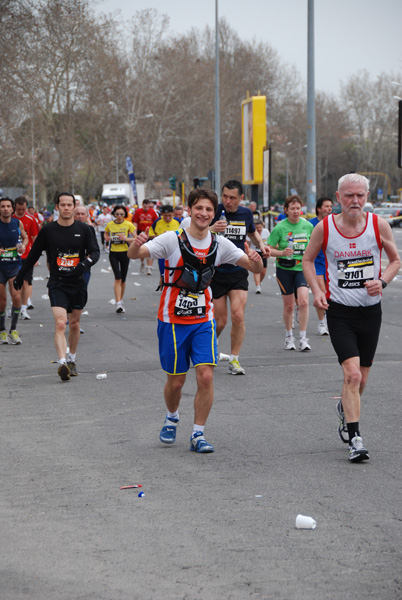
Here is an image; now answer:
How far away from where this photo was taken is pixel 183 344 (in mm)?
6410

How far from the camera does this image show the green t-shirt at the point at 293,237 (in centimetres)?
1160

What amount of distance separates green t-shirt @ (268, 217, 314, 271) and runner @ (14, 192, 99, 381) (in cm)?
262

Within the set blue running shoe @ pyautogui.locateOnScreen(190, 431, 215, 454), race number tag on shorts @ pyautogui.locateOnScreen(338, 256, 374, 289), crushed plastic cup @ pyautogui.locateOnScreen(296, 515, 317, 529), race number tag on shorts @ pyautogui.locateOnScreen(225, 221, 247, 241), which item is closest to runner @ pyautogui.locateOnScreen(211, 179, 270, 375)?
race number tag on shorts @ pyautogui.locateOnScreen(225, 221, 247, 241)

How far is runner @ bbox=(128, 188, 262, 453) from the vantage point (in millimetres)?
6312

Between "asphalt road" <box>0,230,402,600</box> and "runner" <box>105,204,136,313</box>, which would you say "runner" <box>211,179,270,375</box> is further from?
"runner" <box>105,204,136,313</box>

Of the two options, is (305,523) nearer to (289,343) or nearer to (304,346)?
(304,346)

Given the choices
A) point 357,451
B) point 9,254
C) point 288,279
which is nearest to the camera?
point 357,451

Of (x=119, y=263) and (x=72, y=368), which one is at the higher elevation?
(x=119, y=263)

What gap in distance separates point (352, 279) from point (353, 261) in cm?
12

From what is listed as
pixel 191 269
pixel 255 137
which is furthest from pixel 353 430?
pixel 255 137

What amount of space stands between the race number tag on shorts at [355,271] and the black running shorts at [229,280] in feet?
12.7

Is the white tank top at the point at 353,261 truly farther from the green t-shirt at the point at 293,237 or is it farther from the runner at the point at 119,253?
the runner at the point at 119,253

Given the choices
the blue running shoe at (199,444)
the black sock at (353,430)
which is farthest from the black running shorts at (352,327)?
the blue running shoe at (199,444)

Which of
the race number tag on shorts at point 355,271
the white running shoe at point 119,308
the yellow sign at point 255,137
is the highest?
the yellow sign at point 255,137
